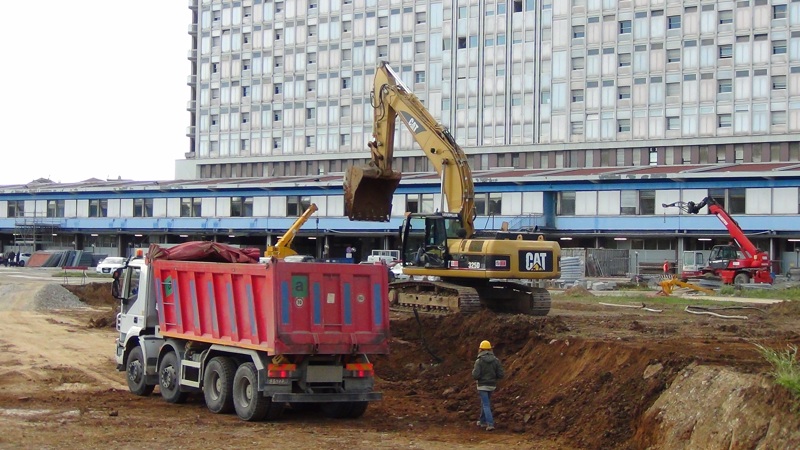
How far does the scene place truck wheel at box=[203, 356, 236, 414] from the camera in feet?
56.6

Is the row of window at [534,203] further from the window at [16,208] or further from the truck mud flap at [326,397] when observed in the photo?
the truck mud flap at [326,397]

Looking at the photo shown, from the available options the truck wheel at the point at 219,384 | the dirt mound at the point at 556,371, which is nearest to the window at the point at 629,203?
the dirt mound at the point at 556,371

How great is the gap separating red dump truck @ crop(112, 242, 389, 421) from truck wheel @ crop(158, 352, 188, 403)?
18mm

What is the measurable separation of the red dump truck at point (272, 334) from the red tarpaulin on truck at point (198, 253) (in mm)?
519

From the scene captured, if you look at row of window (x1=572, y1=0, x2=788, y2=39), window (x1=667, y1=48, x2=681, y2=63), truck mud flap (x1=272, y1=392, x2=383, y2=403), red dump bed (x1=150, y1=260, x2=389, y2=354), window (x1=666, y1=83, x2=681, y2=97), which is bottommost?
truck mud flap (x1=272, y1=392, x2=383, y2=403)

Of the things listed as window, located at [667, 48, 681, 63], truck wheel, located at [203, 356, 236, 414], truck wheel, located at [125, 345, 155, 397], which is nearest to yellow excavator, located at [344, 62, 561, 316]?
truck wheel, located at [125, 345, 155, 397]

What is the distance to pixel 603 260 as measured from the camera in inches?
2564

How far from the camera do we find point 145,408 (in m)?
18.3

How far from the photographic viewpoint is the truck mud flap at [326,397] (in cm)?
1631

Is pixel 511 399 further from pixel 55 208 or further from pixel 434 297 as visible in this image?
pixel 55 208

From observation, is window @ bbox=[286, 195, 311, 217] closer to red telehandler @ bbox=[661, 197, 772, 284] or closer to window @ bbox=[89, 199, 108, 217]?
window @ bbox=[89, 199, 108, 217]

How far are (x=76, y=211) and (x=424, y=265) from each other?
74727mm

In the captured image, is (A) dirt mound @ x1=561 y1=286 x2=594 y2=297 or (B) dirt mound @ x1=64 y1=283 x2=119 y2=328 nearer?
(A) dirt mound @ x1=561 y1=286 x2=594 y2=297

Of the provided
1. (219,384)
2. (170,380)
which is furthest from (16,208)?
(219,384)
